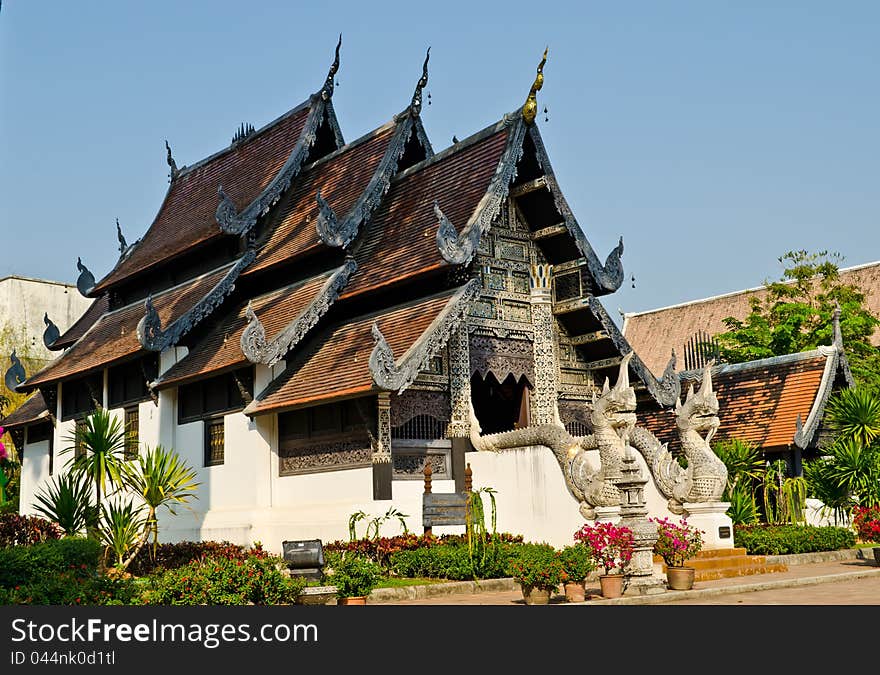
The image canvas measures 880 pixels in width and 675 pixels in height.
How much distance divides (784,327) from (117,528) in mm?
20613

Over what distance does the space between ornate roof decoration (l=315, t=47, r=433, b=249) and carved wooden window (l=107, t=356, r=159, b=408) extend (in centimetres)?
481

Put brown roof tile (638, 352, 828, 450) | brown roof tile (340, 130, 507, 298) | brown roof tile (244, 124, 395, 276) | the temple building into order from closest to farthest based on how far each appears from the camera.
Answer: the temple building
brown roof tile (340, 130, 507, 298)
brown roof tile (244, 124, 395, 276)
brown roof tile (638, 352, 828, 450)

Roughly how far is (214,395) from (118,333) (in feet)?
15.7

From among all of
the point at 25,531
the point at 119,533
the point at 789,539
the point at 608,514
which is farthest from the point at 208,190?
the point at 789,539

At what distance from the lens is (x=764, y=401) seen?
75.2ft

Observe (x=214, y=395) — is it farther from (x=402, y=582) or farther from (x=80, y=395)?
(x=402, y=582)

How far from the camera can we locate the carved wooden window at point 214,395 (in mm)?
18562

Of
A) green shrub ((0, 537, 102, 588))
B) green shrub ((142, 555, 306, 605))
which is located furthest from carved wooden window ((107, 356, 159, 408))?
green shrub ((142, 555, 306, 605))

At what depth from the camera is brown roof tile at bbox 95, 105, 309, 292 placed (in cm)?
2277

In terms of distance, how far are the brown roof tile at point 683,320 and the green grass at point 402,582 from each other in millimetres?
28364

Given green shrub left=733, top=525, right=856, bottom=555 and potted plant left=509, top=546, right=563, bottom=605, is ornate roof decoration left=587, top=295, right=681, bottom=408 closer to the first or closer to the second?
green shrub left=733, top=525, right=856, bottom=555

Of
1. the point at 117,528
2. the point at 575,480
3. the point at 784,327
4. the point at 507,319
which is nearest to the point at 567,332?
the point at 507,319

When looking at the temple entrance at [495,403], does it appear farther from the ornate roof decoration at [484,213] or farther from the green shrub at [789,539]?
the green shrub at [789,539]

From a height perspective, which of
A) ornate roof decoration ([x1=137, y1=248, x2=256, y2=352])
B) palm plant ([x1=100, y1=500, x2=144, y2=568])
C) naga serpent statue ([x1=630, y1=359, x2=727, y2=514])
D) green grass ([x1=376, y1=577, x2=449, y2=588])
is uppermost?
ornate roof decoration ([x1=137, y1=248, x2=256, y2=352])
